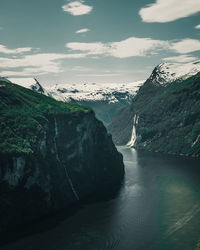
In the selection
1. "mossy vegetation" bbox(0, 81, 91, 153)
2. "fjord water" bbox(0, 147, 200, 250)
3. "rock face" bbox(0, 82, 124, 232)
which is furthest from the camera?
"mossy vegetation" bbox(0, 81, 91, 153)

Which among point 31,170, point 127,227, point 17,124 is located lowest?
point 127,227

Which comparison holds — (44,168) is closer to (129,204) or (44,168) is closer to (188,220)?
(129,204)

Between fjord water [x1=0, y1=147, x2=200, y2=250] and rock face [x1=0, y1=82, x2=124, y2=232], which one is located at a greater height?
rock face [x1=0, y1=82, x2=124, y2=232]

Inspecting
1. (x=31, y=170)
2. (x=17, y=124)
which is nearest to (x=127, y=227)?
(x=31, y=170)

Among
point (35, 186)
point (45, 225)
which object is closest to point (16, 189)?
point (35, 186)

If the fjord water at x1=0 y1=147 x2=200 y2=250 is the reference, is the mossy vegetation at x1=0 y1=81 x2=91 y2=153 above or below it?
above

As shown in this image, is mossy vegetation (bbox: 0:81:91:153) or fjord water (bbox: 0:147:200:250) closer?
fjord water (bbox: 0:147:200:250)

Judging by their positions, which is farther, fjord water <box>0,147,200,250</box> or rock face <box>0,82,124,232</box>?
rock face <box>0,82,124,232</box>

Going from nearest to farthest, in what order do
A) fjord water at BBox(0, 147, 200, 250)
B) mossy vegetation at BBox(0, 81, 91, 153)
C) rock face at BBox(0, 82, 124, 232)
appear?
fjord water at BBox(0, 147, 200, 250) < rock face at BBox(0, 82, 124, 232) < mossy vegetation at BBox(0, 81, 91, 153)

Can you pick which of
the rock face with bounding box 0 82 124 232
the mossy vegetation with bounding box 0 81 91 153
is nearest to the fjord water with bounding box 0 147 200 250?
the rock face with bounding box 0 82 124 232

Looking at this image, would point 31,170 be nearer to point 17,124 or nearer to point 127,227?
point 17,124

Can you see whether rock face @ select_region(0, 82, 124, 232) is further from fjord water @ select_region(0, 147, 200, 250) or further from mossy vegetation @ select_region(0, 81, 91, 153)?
fjord water @ select_region(0, 147, 200, 250)
